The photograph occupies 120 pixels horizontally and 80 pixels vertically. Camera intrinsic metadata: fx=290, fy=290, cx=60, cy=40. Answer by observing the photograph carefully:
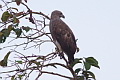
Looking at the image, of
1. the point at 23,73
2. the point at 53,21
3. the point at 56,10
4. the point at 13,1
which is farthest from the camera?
the point at 56,10

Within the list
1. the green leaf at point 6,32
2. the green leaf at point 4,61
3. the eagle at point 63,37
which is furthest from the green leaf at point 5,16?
the eagle at point 63,37

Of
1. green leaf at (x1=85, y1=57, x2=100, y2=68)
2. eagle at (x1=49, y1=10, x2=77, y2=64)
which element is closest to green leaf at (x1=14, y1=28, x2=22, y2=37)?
green leaf at (x1=85, y1=57, x2=100, y2=68)

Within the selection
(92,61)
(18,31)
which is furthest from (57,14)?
(92,61)

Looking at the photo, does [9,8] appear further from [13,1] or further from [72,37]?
[72,37]

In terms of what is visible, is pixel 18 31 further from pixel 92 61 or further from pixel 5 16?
pixel 92 61

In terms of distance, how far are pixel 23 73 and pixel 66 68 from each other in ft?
1.46

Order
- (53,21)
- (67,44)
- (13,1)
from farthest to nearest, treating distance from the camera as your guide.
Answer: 1. (53,21)
2. (67,44)
3. (13,1)

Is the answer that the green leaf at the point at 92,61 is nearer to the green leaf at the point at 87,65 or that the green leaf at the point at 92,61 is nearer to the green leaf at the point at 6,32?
the green leaf at the point at 87,65

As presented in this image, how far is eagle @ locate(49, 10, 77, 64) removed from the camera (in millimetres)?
4371

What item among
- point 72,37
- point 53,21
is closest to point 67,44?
point 72,37

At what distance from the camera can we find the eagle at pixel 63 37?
14.3 feet

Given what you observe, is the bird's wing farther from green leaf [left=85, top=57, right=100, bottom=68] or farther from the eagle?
green leaf [left=85, top=57, right=100, bottom=68]

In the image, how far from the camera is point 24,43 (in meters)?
3.09

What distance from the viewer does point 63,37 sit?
4660 millimetres
